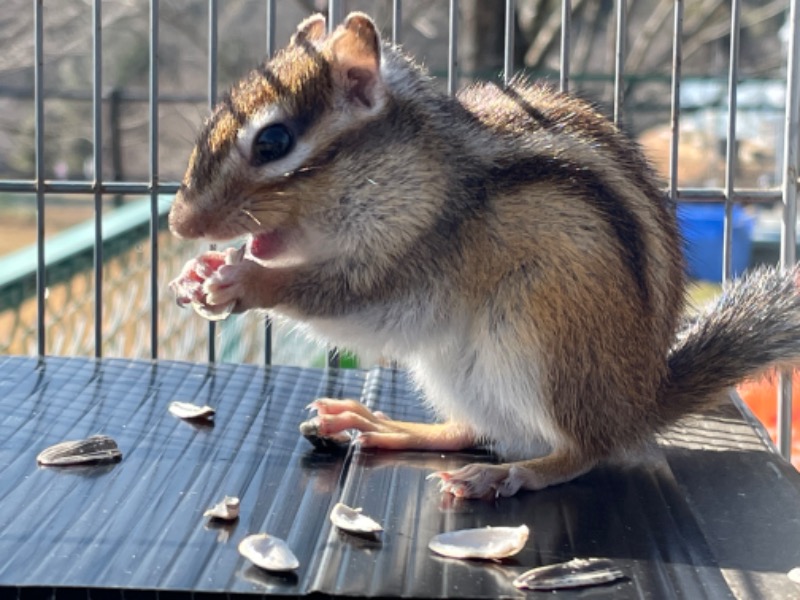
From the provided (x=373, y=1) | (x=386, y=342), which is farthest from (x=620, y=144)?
(x=373, y=1)

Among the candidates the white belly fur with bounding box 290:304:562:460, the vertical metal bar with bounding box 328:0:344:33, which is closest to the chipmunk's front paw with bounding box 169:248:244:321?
the white belly fur with bounding box 290:304:562:460

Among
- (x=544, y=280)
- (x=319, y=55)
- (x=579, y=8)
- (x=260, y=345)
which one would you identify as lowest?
(x=260, y=345)

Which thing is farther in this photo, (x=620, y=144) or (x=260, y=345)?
(x=260, y=345)

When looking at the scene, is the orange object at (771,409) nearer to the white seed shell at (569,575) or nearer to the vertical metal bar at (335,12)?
the vertical metal bar at (335,12)

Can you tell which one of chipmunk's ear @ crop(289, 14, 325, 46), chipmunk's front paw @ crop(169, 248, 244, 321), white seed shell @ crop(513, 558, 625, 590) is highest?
chipmunk's ear @ crop(289, 14, 325, 46)

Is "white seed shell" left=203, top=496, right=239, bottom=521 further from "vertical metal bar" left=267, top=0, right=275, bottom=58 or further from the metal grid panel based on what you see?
"vertical metal bar" left=267, top=0, right=275, bottom=58

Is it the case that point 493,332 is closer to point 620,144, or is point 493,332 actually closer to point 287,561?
point 620,144

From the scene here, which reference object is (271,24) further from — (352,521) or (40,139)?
(352,521)

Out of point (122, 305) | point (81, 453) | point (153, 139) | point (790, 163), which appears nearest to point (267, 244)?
point (81, 453)
